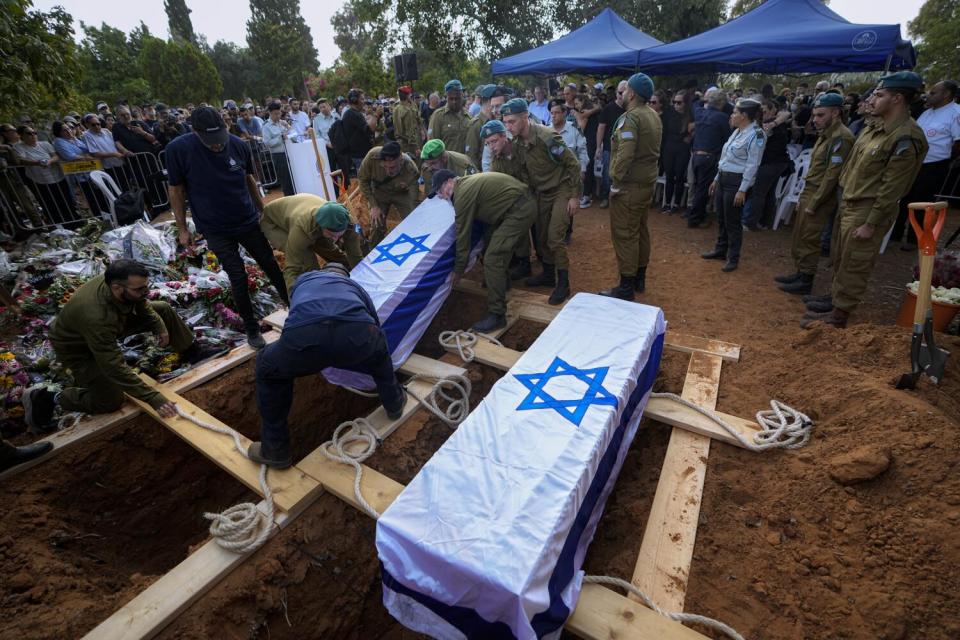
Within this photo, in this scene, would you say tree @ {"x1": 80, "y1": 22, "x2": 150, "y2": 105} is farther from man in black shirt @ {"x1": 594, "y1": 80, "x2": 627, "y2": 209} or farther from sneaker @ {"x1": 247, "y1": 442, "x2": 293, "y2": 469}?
sneaker @ {"x1": 247, "y1": 442, "x2": 293, "y2": 469}

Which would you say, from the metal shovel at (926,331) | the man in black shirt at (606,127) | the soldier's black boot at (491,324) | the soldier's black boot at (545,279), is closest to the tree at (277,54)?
the man in black shirt at (606,127)

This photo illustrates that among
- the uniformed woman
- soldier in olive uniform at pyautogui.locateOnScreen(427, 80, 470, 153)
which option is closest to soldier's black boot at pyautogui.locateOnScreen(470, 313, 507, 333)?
the uniformed woman

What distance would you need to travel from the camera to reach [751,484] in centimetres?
229

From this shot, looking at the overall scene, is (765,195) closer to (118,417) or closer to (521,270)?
(521,270)

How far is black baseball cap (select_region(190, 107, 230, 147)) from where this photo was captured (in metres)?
3.26

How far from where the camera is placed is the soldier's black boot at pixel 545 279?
4.88 meters

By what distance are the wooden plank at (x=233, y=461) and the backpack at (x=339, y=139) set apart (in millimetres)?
5806

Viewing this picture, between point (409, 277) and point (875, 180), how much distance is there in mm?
3767

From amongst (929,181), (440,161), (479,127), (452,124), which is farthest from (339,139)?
(929,181)

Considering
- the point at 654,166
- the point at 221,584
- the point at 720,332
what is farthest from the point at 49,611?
the point at 654,166

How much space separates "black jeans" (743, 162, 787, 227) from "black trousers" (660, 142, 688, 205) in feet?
3.73

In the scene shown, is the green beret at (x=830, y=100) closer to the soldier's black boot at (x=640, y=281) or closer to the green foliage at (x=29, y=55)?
the soldier's black boot at (x=640, y=281)

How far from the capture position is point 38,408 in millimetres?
3264

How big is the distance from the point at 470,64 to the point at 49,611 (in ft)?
100
